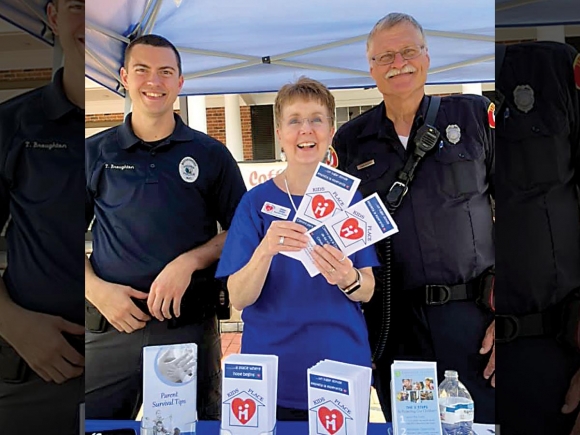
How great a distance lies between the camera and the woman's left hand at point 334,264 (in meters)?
1.52

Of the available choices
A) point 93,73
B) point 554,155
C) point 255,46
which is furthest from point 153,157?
point 554,155

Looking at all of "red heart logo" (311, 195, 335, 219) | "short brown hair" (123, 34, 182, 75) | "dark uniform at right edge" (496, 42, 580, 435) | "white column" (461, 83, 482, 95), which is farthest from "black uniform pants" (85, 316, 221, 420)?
Result: "white column" (461, 83, 482, 95)

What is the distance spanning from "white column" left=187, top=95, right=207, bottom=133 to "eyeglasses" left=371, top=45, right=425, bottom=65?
1.86 ft

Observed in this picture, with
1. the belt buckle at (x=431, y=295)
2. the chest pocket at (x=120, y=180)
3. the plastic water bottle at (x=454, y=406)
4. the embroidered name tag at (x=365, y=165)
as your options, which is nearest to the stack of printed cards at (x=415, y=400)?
the plastic water bottle at (x=454, y=406)

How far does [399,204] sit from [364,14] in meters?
0.60

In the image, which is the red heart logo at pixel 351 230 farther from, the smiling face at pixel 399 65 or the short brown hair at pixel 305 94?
the smiling face at pixel 399 65

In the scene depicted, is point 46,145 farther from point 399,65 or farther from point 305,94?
point 399,65

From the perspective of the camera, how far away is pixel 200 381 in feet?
5.76

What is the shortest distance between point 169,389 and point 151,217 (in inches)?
21.5

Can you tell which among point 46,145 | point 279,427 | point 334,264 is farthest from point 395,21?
point 279,427

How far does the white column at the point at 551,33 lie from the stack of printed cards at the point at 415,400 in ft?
3.03

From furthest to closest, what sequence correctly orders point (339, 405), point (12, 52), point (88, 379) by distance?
point (88, 379) → point (339, 405) → point (12, 52)

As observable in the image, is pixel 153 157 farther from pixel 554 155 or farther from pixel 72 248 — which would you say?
pixel 554 155

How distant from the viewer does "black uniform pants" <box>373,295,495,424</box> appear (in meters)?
1.64
